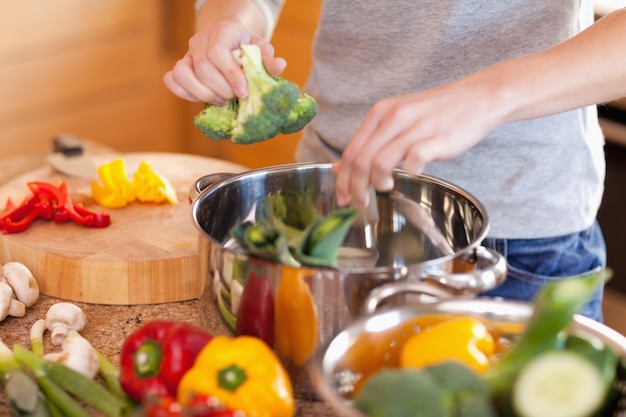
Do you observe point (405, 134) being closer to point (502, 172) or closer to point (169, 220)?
point (502, 172)

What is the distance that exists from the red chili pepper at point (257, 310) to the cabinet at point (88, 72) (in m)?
2.63

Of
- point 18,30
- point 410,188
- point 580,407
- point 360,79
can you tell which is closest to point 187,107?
point 18,30

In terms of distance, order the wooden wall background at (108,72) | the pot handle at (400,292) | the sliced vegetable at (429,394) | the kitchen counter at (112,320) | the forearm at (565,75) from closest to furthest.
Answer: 1. the sliced vegetable at (429,394)
2. the pot handle at (400,292)
3. the forearm at (565,75)
4. the kitchen counter at (112,320)
5. the wooden wall background at (108,72)

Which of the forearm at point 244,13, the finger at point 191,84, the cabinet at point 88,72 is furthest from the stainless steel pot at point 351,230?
the cabinet at point 88,72

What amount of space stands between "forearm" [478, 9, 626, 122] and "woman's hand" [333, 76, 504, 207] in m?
0.02

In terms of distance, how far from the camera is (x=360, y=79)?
4.79 feet

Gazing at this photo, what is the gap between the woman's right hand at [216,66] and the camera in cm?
121

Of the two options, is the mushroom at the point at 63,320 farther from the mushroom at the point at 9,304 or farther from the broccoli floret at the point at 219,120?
the broccoli floret at the point at 219,120

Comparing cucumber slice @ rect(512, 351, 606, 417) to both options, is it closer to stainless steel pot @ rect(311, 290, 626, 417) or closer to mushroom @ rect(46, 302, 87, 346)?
stainless steel pot @ rect(311, 290, 626, 417)

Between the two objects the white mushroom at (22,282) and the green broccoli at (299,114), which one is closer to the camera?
the green broccoli at (299,114)

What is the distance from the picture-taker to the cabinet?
336 cm

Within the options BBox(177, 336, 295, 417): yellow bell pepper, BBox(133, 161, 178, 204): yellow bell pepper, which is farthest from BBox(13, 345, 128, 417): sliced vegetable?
BBox(133, 161, 178, 204): yellow bell pepper

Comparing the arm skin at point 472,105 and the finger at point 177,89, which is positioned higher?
the arm skin at point 472,105

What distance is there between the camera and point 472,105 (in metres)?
0.96
